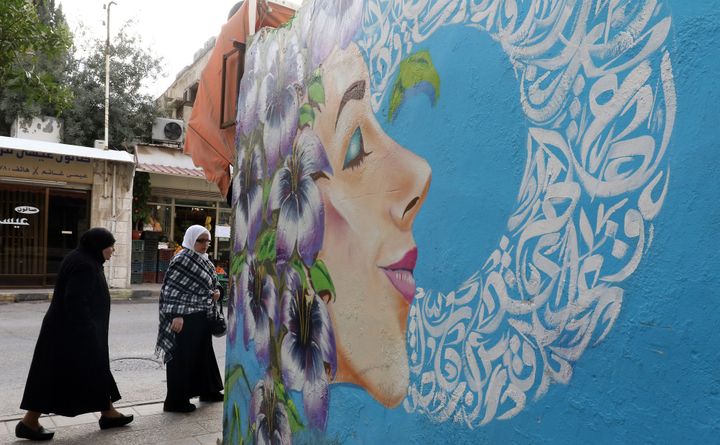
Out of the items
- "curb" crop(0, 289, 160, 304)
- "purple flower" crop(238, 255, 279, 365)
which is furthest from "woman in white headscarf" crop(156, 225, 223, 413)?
"curb" crop(0, 289, 160, 304)

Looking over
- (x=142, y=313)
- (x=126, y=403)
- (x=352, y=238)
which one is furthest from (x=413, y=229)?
(x=142, y=313)

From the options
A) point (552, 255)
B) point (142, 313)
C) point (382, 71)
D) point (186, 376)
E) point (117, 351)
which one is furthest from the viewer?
point (142, 313)

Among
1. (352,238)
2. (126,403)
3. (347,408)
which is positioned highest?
(352,238)

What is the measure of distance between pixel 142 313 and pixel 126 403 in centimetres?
671

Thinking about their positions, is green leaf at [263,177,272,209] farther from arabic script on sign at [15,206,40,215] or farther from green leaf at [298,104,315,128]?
arabic script on sign at [15,206,40,215]

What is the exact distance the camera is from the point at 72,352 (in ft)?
15.9

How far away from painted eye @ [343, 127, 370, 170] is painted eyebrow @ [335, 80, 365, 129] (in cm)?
16

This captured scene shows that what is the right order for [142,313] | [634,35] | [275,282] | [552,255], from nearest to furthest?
[634,35], [552,255], [275,282], [142,313]

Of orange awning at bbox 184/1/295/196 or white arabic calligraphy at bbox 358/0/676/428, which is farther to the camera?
orange awning at bbox 184/1/295/196

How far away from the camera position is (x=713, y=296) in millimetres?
1366

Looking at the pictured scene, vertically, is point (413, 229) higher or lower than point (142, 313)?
higher

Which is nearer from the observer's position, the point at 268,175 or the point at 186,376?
the point at 268,175

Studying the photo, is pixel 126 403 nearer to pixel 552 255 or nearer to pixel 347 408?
pixel 347 408

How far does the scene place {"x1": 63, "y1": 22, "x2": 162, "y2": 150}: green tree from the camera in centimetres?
1858
